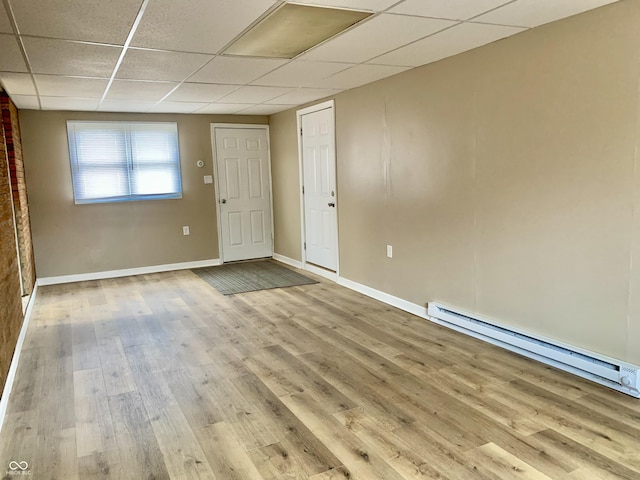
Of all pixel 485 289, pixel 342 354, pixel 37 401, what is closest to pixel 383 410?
pixel 342 354

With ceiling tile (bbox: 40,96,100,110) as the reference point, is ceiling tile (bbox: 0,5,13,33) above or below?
below

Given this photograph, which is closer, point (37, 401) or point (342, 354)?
point (37, 401)

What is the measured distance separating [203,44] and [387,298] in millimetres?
2837

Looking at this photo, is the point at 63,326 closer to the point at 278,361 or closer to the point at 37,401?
the point at 37,401

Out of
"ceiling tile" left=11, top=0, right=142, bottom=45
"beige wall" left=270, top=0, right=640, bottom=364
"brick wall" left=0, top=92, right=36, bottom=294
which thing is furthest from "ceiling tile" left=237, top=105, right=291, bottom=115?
"ceiling tile" left=11, top=0, right=142, bottom=45

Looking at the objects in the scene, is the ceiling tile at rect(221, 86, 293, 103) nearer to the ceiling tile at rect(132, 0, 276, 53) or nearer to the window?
the window

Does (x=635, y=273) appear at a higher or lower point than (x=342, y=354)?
higher

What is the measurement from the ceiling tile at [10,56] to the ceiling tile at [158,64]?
640 millimetres

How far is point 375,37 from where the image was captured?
3.01 meters

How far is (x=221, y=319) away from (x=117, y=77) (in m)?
2.26

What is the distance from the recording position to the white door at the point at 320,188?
5477 mm

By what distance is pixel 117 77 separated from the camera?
3902 mm

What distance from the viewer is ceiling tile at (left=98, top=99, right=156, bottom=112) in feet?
17.1

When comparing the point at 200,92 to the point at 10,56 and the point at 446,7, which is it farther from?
the point at 446,7
